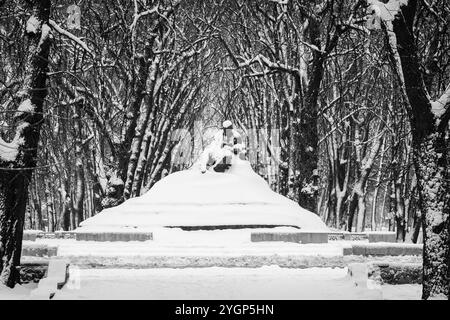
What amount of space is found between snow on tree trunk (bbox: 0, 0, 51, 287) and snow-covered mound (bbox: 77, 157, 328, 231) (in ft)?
21.8

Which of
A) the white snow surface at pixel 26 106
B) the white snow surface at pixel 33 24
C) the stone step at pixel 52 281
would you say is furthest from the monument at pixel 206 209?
the white snow surface at pixel 33 24

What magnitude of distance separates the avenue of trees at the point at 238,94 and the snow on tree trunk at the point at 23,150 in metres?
0.02

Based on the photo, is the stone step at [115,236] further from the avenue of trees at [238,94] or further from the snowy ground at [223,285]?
the snowy ground at [223,285]

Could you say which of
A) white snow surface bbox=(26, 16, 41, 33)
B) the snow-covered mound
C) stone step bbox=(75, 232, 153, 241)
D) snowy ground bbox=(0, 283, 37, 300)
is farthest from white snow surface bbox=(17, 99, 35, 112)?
the snow-covered mound

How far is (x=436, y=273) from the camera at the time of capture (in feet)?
28.3

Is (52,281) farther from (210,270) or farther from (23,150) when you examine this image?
(210,270)

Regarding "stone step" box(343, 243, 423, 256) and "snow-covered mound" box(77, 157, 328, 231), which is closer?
"stone step" box(343, 243, 423, 256)

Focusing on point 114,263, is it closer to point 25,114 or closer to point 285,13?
point 25,114

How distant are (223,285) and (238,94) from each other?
2005cm

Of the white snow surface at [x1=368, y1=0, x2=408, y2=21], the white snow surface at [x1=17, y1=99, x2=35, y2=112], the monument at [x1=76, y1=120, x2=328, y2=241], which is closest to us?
the white snow surface at [x1=368, y1=0, x2=408, y2=21]

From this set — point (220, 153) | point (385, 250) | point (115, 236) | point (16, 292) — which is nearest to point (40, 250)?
point (115, 236)

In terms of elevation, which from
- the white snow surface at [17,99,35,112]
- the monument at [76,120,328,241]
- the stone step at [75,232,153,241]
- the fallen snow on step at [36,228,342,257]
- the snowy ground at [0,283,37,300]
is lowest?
the snowy ground at [0,283,37,300]

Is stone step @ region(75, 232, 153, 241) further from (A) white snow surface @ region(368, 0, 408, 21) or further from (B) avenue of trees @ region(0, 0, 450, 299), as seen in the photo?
(A) white snow surface @ region(368, 0, 408, 21)

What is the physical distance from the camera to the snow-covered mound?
1664 cm
